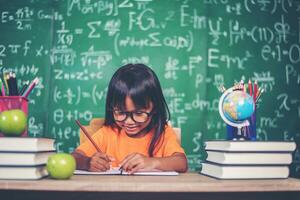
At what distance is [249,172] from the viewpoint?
113 cm

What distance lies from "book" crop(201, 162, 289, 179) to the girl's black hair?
20.3 inches

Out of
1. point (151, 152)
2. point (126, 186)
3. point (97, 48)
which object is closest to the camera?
point (126, 186)

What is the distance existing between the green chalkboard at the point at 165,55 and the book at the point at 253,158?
2.38 metres

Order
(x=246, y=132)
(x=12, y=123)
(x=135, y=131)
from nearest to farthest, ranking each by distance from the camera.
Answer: (x=12, y=123)
(x=246, y=132)
(x=135, y=131)

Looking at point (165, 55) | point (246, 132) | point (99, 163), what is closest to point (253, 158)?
point (246, 132)

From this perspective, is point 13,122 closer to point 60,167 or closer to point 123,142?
point 60,167

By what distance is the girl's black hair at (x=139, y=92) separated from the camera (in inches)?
61.9

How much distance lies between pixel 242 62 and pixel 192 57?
0.49 meters

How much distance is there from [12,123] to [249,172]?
0.71 metres

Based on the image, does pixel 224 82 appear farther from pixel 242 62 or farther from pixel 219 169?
pixel 219 169

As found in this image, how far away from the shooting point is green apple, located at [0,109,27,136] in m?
1.11

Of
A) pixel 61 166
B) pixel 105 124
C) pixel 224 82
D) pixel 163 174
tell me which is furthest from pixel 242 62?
pixel 61 166

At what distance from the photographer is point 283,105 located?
3666 millimetres

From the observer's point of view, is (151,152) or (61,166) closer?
(61,166)
